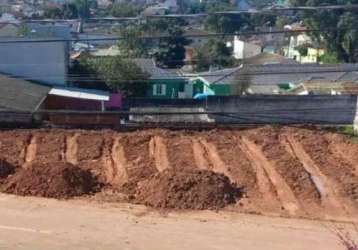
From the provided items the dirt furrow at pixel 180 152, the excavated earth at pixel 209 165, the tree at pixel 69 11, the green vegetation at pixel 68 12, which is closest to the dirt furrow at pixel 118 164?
the excavated earth at pixel 209 165

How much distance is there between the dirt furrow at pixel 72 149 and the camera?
14.2 meters

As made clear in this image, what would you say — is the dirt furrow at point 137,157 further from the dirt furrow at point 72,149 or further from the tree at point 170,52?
the tree at point 170,52

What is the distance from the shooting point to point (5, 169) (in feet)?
43.9

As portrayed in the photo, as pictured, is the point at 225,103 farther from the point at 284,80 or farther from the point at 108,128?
the point at 284,80

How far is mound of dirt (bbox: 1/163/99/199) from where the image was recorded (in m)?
12.5

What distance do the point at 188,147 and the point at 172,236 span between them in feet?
14.7

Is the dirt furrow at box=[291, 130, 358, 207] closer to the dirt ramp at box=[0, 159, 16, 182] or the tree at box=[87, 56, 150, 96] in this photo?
the dirt ramp at box=[0, 159, 16, 182]

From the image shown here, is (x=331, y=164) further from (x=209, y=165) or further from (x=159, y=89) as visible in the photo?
(x=159, y=89)

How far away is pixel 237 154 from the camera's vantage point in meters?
14.6

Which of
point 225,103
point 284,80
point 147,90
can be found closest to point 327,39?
point 284,80

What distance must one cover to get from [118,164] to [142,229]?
3214 mm

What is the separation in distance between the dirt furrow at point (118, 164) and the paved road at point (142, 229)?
1190 mm

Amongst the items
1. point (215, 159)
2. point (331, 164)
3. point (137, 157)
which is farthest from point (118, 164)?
point (331, 164)

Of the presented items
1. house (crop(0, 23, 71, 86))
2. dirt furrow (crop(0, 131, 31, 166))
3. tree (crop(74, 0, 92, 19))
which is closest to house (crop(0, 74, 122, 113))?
house (crop(0, 23, 71, 86))
